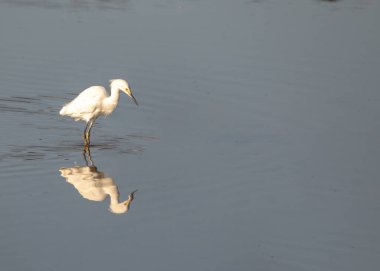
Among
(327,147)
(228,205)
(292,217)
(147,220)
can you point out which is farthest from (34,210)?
(327,147)

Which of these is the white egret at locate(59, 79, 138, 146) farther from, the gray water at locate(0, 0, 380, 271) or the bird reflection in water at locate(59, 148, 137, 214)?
the bird reflection in water at locate(59, 148, 137, 214)

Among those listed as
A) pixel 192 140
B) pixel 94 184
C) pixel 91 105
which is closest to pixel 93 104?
pixel 91 105

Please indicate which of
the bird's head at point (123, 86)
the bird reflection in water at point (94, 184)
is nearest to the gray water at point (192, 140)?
the bird reflection in water at point (94, 184)

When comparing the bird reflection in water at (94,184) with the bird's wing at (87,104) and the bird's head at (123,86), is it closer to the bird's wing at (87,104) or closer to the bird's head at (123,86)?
the bird's wing at (87,104)

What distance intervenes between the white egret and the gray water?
1.17 ft

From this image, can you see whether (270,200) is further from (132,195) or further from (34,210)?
(34,210)

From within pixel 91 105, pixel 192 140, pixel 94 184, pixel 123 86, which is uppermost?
pixel 123 86

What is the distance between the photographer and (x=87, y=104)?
1362 centimetres

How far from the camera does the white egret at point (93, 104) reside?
13.6 meters

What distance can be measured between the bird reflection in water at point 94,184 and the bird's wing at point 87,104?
1163 mm

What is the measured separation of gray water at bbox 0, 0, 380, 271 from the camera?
32.0 ft

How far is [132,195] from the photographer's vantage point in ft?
36.8

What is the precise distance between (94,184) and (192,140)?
2.44 m

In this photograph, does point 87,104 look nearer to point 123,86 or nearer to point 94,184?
point 123,86
